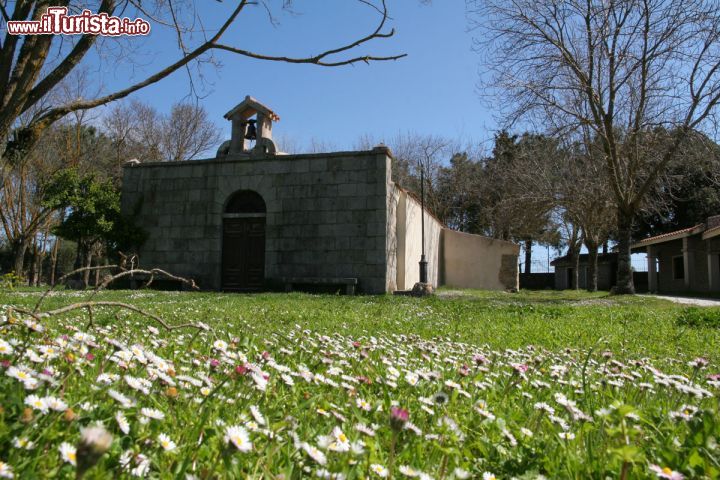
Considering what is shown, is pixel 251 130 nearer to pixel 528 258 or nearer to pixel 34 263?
pixel 34 263

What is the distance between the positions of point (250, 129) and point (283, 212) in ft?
11.4

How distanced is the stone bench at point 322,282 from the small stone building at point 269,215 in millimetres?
31

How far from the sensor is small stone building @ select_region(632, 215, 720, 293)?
22.8m

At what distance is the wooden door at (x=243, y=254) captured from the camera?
53.7ft

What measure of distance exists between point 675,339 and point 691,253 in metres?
23.0

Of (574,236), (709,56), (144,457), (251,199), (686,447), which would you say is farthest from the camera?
(574,236)

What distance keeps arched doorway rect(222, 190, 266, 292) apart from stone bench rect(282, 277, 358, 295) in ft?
4.41

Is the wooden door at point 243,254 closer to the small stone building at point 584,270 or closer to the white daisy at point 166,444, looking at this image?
the white daisy at point 166,444

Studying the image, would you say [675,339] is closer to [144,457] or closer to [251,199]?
[144,457]

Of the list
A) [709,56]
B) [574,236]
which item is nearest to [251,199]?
[709,56]

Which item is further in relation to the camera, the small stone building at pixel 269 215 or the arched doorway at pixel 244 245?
the arched doorway at pixel 244 245

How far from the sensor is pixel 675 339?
5.74 m

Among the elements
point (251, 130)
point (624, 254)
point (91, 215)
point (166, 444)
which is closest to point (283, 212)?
point (251, 130)

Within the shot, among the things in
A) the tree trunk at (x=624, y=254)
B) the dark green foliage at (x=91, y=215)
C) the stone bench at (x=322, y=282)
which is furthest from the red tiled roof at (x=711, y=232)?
the dark green foliage at (x=91, y=215)
